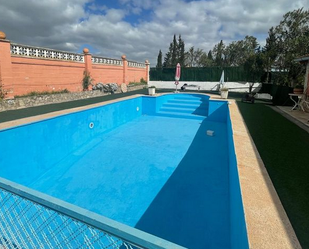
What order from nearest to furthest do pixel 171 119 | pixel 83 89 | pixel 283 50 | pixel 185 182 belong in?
pixel 185 182 < pixel 171 119 < pixel 83 89 < pixel 283 50

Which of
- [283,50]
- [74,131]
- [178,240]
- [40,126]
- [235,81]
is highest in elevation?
[283,50]

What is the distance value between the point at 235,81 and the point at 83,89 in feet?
54.6

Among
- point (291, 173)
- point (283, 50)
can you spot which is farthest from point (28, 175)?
point (283, 50)

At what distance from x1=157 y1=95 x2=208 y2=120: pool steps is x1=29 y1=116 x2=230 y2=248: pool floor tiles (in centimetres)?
340

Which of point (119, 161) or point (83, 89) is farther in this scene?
point (83, 89)

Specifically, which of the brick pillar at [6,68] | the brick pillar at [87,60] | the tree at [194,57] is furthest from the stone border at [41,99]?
the tree at [194,57]

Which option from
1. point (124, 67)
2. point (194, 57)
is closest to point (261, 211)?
point (124, 67)

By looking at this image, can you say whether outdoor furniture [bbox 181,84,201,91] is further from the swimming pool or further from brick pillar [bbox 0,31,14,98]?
brick pillar [bbox 0,31,14,98]

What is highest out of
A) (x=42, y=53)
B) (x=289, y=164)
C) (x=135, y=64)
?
(x=135, y=64)

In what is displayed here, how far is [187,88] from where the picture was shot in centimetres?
2347

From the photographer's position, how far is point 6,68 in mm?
8914

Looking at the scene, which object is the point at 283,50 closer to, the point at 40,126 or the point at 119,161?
the point at 119,161

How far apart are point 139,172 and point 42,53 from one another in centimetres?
1010

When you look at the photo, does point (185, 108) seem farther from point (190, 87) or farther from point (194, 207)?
point (190, 87)
